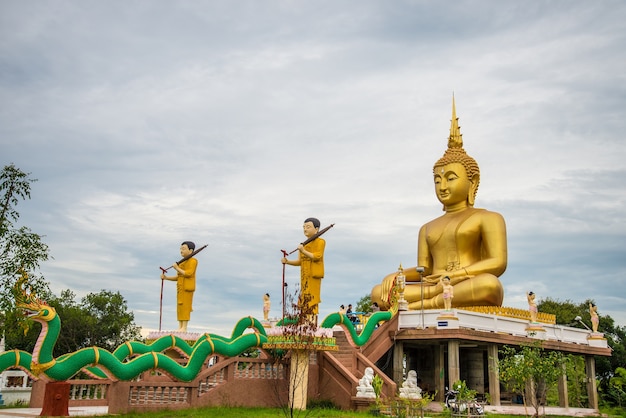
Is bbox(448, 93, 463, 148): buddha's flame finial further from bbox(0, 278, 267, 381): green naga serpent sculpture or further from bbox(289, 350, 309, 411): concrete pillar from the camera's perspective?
bbox(0, 278, 267, 381): green naga serpent sculpture

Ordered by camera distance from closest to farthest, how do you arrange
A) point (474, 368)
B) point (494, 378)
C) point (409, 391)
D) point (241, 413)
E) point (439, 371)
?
point (241, 413)
point (409, 391)
point (494, 378)
point (439, 371)
point (474, 368)

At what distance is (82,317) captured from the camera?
1407 inches

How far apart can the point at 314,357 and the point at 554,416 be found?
8.24 meters

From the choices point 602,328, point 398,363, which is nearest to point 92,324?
point 398,363

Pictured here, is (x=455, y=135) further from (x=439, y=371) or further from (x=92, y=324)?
(x=92, y=324)

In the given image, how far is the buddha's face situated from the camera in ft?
90.1

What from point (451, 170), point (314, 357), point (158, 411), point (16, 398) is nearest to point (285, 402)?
point (314, 357)

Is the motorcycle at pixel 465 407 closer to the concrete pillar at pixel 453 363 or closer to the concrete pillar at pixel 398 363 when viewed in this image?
the concrete pillar at pixel 453 363

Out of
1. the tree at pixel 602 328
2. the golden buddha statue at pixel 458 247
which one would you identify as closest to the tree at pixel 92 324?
the golden buddha statue at pixel 458 247

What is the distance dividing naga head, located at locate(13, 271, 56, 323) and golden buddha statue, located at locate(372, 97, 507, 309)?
41.2 ft

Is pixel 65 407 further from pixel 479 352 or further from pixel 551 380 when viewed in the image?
pixel 479 352

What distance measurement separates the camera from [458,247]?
26453 mm

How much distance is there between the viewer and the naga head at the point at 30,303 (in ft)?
47.7

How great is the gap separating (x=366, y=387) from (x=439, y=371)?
6077mm
